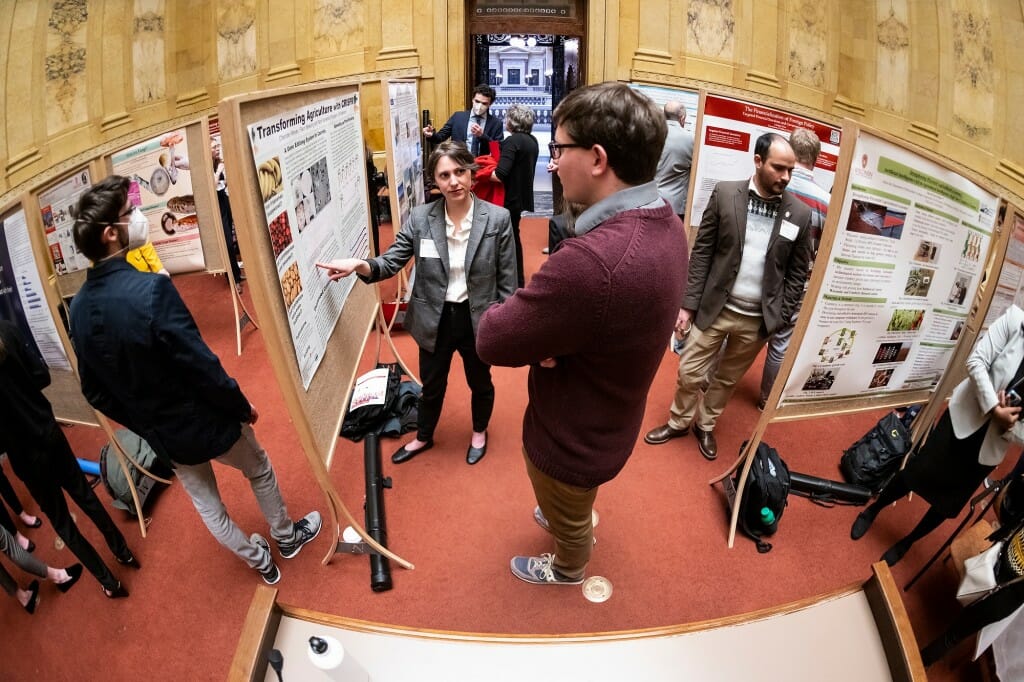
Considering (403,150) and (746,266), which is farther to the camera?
(403,150)

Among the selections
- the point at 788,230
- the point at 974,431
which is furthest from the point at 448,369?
the point at 974,431

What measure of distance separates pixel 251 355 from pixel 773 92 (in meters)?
6.11

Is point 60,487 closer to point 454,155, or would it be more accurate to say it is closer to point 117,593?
point 117,593

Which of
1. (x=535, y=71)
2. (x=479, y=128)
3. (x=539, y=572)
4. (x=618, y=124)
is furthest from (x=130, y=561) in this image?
(x=535, y=71)

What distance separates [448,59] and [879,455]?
6.85 meters

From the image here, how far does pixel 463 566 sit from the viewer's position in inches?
97.5

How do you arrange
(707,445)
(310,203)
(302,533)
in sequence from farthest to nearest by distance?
(707,445), (302,533), (310,203)

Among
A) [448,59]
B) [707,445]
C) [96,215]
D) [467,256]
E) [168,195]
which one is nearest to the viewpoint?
[96,215]

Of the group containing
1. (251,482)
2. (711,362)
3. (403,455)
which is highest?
(711,362)

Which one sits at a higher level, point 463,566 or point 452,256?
point 452,256

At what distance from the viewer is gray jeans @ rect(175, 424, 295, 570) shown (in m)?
2.05

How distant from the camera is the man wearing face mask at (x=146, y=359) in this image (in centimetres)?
158

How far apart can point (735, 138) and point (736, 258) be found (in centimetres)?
203

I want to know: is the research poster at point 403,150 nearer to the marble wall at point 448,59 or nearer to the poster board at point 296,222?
the marble wall at point 448,59
